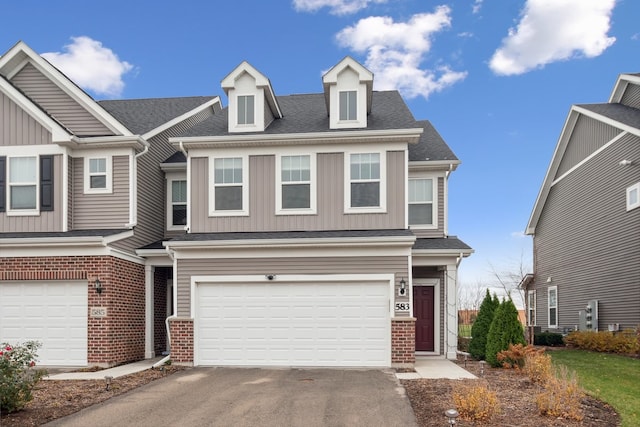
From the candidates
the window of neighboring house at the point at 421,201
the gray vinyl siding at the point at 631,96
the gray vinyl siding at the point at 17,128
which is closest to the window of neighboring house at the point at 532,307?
the gray vinyl siding at the point at 631,96

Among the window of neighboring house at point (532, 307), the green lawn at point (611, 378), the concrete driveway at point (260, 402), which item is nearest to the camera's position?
the concrete driveway at point (260, 402)

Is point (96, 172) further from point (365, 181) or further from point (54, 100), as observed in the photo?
point (365, 181)

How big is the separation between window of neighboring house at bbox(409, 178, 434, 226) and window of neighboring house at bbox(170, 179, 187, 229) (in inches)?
273

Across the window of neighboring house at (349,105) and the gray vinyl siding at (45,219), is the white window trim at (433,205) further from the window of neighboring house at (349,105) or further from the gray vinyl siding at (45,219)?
the gray vinyl siding at (45,219)

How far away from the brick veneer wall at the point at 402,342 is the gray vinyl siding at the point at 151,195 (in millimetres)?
7340

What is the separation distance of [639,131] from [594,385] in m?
9.02

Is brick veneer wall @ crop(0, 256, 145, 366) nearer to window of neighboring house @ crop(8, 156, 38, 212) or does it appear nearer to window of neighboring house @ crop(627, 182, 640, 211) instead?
window of neighboring house @ crop(8, 156, 38, 212)

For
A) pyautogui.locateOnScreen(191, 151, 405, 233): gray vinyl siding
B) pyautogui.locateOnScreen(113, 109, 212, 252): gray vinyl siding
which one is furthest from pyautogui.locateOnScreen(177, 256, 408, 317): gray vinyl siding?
pyautogui.locateOnScreen(113, 109, 212, 252): gray vinyl siding

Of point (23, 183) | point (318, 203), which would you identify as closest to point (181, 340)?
point (318, 203)

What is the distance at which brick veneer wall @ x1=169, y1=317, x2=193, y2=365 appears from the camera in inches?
515

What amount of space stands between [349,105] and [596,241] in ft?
36.9

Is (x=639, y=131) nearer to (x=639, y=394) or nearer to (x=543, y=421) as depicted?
(x=639, y=394)

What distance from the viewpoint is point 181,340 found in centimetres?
1312

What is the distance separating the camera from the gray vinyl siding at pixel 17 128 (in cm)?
1404
